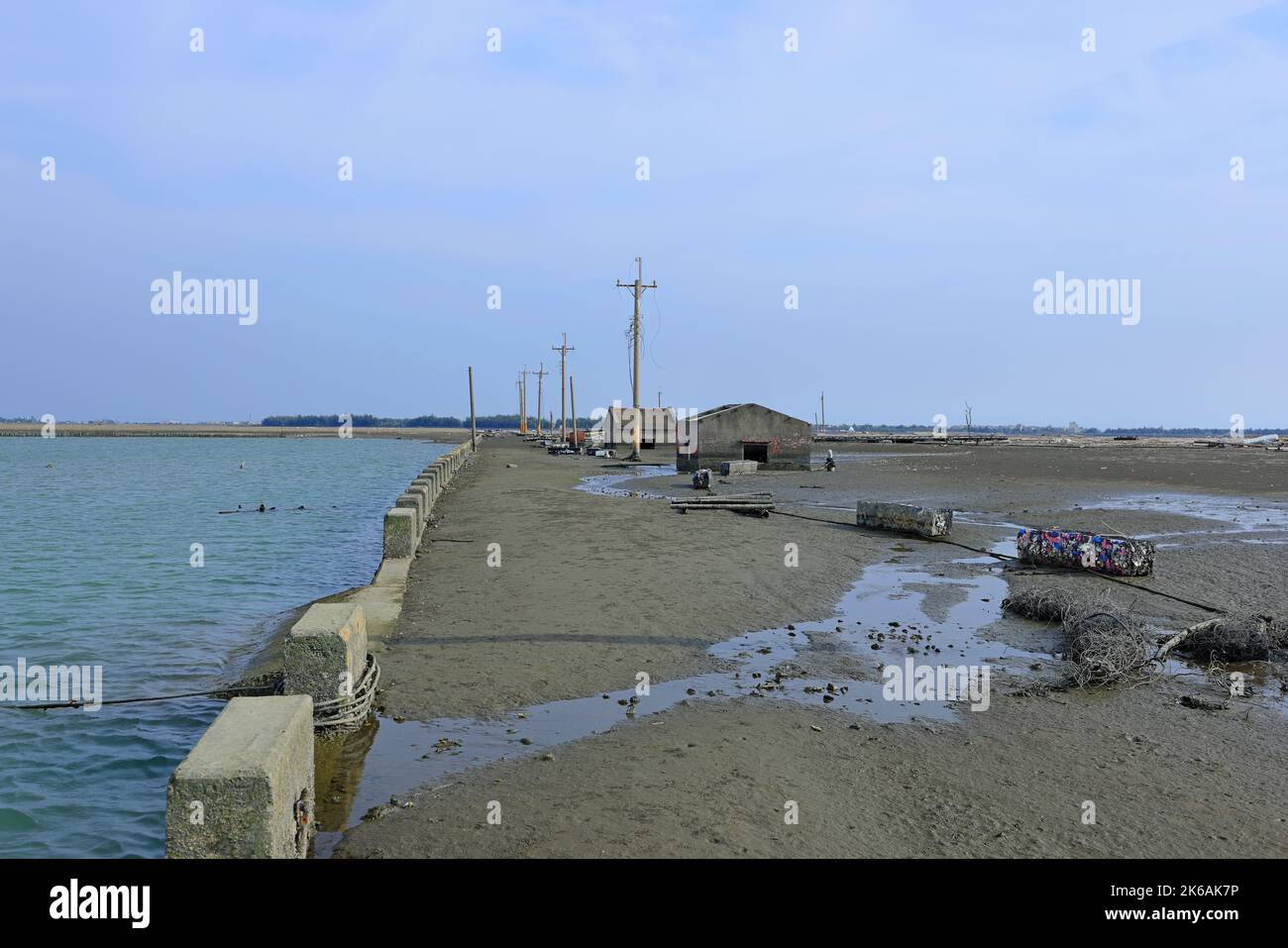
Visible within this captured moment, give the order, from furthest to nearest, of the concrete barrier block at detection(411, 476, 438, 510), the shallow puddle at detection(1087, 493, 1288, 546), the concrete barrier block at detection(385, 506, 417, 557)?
1. the concrete barrier block at detection(411, 476, 438, 510)
2. the shallow puddle at detection(1087, 493, 1288, 546)
3. the concrete barrier block at detection(385, 506, 417, 557)

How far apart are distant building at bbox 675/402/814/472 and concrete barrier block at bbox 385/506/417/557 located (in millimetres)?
29321

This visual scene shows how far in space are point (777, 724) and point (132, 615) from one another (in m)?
11.6

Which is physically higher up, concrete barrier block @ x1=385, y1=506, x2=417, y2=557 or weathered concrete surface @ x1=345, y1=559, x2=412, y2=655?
concrete barrier block @ x1=385, y1=506, x2=417, y2=557

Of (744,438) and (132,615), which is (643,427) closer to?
(744,438)

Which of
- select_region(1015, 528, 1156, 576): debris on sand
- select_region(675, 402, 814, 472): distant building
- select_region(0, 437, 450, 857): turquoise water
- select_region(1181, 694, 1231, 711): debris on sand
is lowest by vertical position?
select_region(0, 437, 450, 857): turquoise water

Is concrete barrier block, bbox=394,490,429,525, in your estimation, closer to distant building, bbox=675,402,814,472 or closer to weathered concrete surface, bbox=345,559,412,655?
weathered concrete surface, bbox=345,559,412,655

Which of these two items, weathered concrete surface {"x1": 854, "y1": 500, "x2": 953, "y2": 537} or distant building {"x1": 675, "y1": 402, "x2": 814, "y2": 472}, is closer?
weathered concrete surface {"x1": 854, "y1": 500, "x2": 953, "y2": 537}

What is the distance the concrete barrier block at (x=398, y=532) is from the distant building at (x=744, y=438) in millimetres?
29321

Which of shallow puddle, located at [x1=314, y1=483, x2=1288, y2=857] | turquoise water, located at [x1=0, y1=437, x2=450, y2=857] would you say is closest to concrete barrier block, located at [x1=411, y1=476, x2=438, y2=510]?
turquoise water, located at [x1=0, y1=437, x2=450, y2=857]

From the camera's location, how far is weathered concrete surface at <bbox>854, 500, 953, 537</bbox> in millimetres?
19953

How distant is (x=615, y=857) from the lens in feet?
16.3
